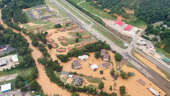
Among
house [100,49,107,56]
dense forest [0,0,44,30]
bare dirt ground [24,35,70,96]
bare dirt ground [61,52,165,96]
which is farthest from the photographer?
dense forest [0,0,44,30]

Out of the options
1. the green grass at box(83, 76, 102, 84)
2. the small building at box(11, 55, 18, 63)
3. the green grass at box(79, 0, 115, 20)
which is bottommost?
the green grass at box(83, 76, 102, 84)

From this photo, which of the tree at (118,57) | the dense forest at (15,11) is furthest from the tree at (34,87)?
the dense forest at (15,11)

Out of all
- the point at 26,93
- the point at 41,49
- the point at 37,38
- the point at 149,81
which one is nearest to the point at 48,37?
the point at 37,38

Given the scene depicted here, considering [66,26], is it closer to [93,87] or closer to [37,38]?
[37,38]

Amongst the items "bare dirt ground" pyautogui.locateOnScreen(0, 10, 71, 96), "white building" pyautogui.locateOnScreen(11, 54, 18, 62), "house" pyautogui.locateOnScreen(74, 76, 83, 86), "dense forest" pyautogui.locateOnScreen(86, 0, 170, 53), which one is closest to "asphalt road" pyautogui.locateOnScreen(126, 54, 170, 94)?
"dense forest" pyautogui.locateOnScreen(86, 0, 170, 53)

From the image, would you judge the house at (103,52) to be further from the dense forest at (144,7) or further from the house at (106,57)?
the dense forest at (144,7)

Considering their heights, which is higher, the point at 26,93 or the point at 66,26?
the point at 66,26

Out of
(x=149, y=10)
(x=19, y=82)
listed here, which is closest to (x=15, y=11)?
(x=19, y=82)

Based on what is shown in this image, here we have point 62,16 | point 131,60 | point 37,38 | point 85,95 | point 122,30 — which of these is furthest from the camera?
point 62,16

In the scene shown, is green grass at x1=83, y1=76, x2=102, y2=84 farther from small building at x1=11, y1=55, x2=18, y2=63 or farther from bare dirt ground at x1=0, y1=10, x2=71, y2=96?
small building at x1=11, y1=55, x2=18, y2=63
